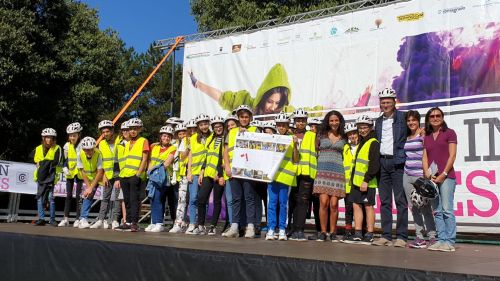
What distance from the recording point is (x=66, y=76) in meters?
14.8

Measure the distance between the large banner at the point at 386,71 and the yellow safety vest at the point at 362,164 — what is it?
6.51 feet

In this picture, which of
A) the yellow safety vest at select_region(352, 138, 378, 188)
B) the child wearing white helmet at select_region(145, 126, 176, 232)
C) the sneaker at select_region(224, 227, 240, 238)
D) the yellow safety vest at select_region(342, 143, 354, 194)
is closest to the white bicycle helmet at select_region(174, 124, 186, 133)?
the child wearing white helmet at select_region(145, 126, 176, 232)

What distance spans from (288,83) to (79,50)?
8578mm

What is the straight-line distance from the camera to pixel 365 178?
18.4ft

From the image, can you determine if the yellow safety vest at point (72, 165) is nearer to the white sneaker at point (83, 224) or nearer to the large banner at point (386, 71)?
the white sneaker at point (83, 224)

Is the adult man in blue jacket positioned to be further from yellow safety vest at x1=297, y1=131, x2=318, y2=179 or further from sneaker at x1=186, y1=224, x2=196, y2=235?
sneaker at x1=186, y1=224, x2=196, y2=235

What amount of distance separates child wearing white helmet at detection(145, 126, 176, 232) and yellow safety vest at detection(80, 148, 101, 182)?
3.75 ft

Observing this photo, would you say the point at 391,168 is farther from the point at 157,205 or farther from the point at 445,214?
the point at 157,205

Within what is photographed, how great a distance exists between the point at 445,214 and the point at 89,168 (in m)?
4.98

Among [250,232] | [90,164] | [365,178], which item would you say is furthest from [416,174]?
[90,164]

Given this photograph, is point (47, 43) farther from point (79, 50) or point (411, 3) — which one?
point (411, 3)

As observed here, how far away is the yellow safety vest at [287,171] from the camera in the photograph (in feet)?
18.9

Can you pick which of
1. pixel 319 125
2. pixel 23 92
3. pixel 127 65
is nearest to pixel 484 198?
pixel 319 125

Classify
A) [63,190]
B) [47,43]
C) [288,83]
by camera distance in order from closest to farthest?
[288,83] < [63,190] < [47,43]
